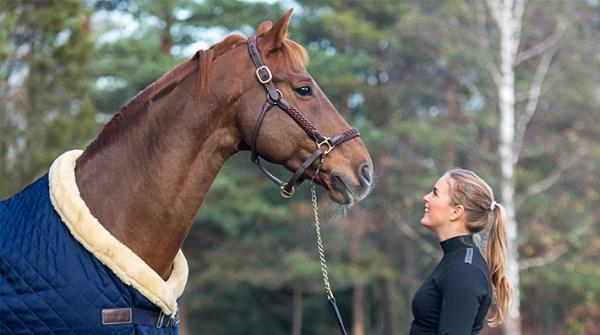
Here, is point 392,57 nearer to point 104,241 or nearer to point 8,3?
point 8,3

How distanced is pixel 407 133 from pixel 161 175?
1566 centimetres

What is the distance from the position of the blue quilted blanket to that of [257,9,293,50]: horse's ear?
104cm

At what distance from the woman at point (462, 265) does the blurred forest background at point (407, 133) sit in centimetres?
1025

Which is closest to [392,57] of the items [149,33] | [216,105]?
[149,33]

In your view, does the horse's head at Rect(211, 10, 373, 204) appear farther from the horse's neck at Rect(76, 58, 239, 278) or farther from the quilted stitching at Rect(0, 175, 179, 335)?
the quilted stitching at Rect(0, 175, 179, 335)

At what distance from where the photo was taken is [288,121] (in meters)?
3.23

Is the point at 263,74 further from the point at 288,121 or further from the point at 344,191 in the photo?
the point at 344,191

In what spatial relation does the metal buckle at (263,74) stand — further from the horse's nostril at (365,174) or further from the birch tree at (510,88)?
the birch tree at (510,88)

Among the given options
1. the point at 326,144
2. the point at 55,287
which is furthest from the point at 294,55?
the point at 55,287

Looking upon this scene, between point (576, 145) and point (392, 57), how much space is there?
5631 millimetres

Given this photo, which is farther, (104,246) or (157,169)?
(157,169)

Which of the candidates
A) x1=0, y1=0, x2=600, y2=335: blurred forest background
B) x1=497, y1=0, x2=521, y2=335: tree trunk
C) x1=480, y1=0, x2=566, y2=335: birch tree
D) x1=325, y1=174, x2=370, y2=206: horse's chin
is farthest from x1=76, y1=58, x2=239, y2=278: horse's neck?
x1=497, y1=0, x2=521, y2=335: tree trunk

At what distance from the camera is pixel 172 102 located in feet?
10.6

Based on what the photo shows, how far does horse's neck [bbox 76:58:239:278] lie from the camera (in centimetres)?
311
